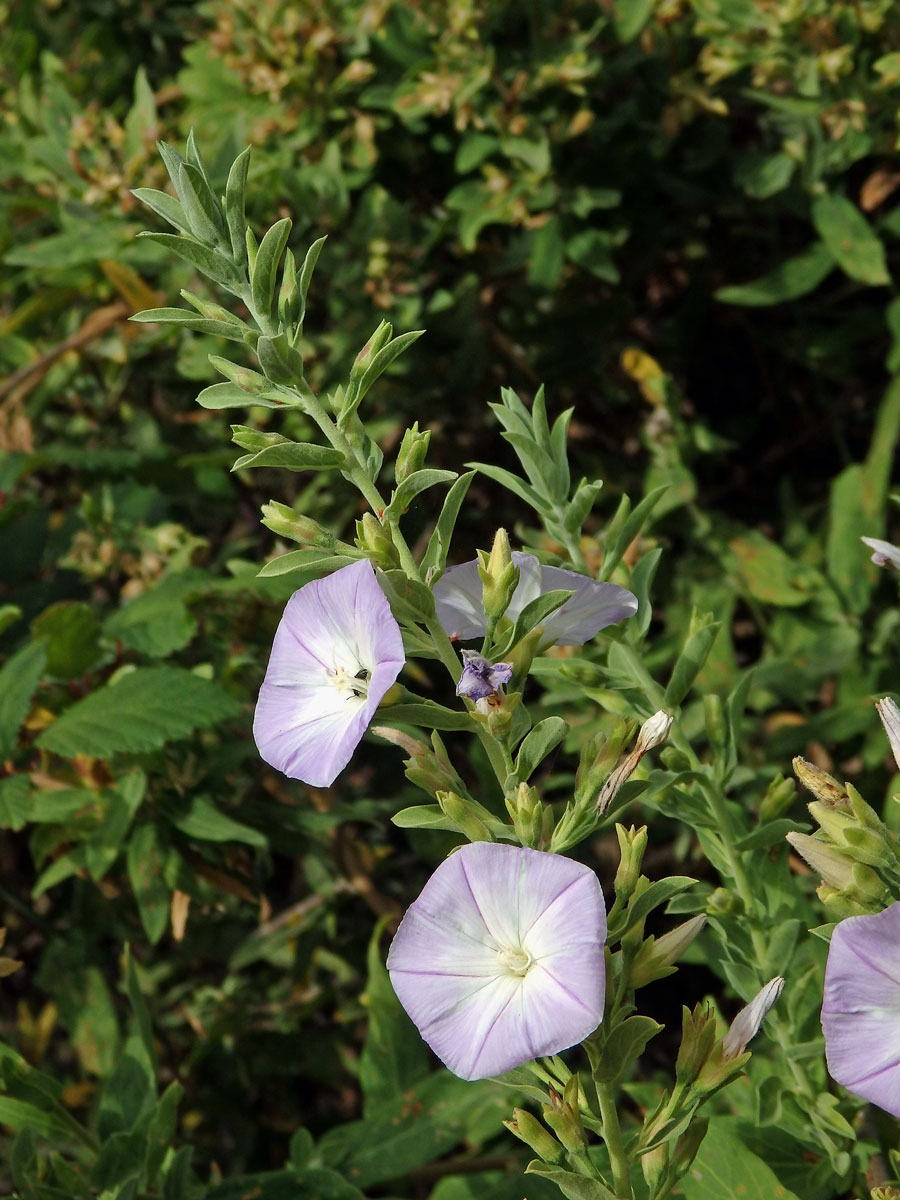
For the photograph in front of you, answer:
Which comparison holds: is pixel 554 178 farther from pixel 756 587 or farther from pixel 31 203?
pixel 31 203

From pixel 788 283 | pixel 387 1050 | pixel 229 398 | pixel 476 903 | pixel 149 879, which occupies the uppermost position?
pixel 229 398

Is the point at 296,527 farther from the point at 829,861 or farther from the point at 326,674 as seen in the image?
the point at 829,861

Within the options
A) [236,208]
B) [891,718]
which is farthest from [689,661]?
[236,208]

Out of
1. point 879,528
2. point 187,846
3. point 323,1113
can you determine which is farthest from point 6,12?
point 323,1113

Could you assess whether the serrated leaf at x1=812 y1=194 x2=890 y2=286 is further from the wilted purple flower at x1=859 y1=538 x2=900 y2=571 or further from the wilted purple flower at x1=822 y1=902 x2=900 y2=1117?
the wilted purple flower at x1=822 y1=902 x2=900 y2=1117

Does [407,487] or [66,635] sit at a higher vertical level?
[407,487]

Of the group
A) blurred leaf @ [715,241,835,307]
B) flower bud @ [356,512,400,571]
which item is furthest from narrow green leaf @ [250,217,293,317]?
blurred leaf @ [715,241,835,307]
